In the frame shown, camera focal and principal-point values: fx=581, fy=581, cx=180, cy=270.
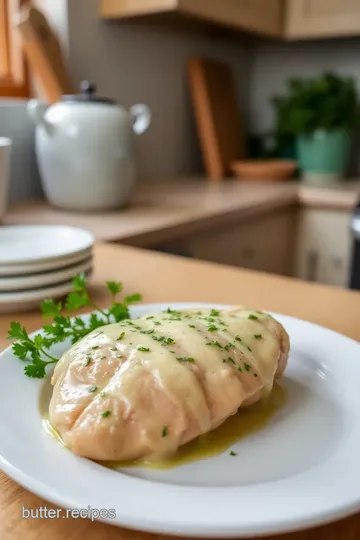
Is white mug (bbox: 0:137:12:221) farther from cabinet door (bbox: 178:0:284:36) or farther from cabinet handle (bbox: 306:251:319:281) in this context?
cabinet handle (bbox: 306:251:319:281)

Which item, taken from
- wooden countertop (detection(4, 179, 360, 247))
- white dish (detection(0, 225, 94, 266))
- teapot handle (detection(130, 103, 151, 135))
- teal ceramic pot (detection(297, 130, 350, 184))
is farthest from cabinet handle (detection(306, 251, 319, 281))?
white dish (detection(0, 225, 94, 266))

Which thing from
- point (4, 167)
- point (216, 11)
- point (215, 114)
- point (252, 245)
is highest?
point (216, 11)

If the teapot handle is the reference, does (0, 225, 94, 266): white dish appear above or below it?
below

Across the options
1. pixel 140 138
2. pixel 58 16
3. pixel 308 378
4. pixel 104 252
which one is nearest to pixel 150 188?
pixel 140 138

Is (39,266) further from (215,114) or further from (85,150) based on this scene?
(215,114)

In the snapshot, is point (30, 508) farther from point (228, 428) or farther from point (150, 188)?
point (150, 188)

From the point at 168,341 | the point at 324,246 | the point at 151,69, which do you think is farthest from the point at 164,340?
the point at 151,69
